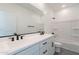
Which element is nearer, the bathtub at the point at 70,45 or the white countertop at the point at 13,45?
the white countertop at the point at 13,45

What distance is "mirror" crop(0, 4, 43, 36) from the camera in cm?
109

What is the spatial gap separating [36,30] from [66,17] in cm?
83

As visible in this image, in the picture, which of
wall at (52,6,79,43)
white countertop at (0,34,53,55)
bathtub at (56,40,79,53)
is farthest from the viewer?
bathtub at (56,40,79,53)

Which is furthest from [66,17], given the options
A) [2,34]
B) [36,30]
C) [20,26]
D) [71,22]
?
[2,34]

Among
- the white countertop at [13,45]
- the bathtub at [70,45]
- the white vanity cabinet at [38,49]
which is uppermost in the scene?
the white countertop at [13,45]

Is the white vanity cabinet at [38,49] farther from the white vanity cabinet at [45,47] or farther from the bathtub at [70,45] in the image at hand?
the bathtub at [70,45]

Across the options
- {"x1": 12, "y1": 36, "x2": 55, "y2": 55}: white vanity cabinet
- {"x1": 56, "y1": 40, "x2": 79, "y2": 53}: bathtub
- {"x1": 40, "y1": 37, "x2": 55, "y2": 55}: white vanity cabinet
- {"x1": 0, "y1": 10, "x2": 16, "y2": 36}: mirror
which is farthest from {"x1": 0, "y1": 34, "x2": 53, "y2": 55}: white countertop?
{"x1": 56, "y1": 40, "x2": 79, "y2": 53}: bathtub

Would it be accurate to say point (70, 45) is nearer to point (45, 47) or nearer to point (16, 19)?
point (45, 47)

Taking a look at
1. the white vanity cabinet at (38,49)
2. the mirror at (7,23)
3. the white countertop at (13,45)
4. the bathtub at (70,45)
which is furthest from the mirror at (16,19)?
the bathtub at (70,45)

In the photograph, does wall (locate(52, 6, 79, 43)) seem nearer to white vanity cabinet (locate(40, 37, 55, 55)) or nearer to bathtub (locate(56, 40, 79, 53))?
bathtub (locate(56, 40, 79, 53))

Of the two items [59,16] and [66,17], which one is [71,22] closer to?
[66,17]

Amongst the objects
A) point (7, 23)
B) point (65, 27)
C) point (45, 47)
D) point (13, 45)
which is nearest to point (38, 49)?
point (45, 47)

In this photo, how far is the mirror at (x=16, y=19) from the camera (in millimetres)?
1089

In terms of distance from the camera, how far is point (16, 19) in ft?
4.33
